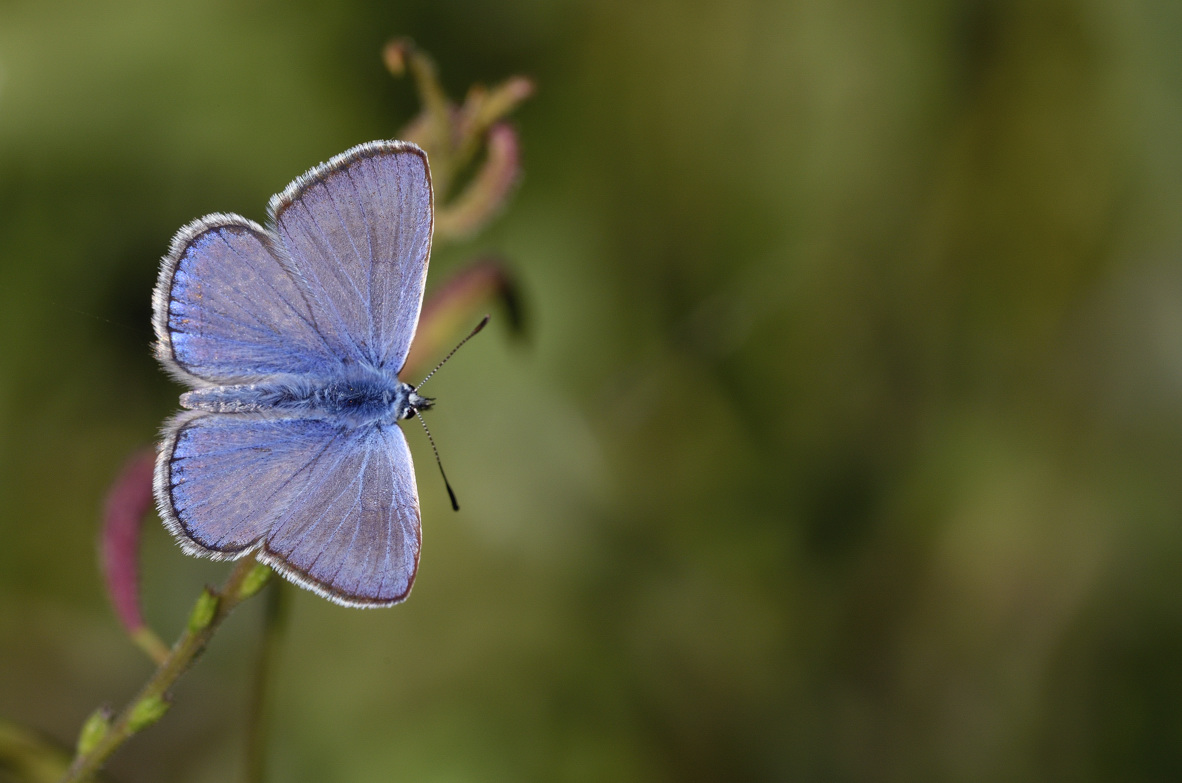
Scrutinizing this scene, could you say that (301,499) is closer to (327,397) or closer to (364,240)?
(327,397)

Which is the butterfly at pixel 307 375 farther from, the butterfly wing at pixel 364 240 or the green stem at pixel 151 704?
the green stem at pixel 151 704

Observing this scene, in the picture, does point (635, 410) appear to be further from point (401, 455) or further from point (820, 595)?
point (401, 455)

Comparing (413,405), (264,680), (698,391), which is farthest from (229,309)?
(698,391)

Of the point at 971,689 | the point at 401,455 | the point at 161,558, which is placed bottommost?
the point at 161,558

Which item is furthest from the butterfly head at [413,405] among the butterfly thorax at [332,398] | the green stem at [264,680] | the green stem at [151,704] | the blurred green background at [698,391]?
the blurred green background at [698,391]

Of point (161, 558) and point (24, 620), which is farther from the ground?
point (161, 558)

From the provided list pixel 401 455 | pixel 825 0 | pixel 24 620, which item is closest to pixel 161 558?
pixel 24 620
